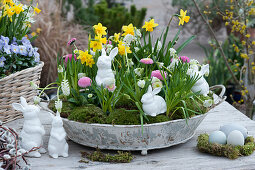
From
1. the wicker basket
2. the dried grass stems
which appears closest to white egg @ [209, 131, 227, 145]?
the wicker basket

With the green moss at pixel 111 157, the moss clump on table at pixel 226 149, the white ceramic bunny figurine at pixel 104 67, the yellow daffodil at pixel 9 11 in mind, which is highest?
the yellow daffodil at pixel 9 11

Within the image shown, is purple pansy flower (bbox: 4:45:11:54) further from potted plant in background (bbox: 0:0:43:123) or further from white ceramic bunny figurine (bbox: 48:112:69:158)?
white ceramic bunny figurine (bbox: 48:112:69:158)

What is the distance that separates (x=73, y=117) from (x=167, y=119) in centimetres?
34

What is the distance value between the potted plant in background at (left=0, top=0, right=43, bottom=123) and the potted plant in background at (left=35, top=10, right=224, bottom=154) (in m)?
0.24

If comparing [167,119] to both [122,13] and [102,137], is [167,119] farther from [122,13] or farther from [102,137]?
[122,13]

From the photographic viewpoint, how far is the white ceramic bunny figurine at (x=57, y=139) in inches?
53.4

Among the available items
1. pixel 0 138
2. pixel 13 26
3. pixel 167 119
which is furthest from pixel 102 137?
pixel 13 26

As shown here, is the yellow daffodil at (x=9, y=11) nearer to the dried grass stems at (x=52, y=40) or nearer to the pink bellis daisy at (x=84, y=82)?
the pink bellis daisy at (x=84, y=82)

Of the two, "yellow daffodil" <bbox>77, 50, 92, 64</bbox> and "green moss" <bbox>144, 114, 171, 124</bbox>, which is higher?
"yellow daffodil" <bbox>77, 50, 92, 64</bbox>

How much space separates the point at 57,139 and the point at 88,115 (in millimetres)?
139

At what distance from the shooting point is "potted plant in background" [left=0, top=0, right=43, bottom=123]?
1.65 metres

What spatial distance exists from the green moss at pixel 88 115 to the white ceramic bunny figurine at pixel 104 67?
0.34 feet

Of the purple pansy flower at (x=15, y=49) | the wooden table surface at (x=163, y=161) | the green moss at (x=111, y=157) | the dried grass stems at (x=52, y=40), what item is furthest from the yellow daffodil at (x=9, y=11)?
the dried grass stems at (x=52, y=40)

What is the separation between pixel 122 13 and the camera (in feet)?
14.9
